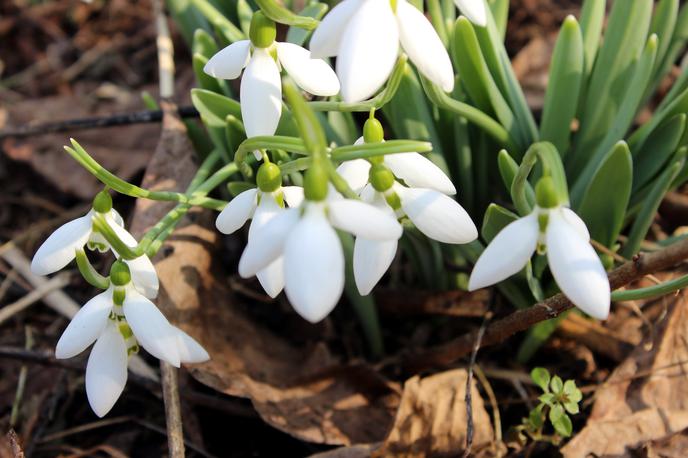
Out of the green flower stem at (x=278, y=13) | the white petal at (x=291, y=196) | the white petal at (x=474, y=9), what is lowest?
the white petal at (x=291, y=196)

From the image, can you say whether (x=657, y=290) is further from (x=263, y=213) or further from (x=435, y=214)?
(x=263, y=213)

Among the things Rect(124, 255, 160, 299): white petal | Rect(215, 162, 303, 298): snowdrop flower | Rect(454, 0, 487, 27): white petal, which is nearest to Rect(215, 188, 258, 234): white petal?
Rect(215, 162, 303, 298): snowdrop flower

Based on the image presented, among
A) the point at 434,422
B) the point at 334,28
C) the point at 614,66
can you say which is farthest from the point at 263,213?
the point at 614,66

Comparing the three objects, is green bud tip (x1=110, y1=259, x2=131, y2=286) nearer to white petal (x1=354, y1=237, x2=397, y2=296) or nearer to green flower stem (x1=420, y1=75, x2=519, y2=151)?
white petal (x1=354, y1=237, x2=397, y2=296)

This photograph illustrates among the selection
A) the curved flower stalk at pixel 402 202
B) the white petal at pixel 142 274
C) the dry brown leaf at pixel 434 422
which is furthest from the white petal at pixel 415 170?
the dry brown leaf at pixel 434 422

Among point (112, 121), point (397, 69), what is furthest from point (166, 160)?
point (397, 69)

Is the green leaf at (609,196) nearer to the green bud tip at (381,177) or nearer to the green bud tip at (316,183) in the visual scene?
the green bud tip at (381,177)
